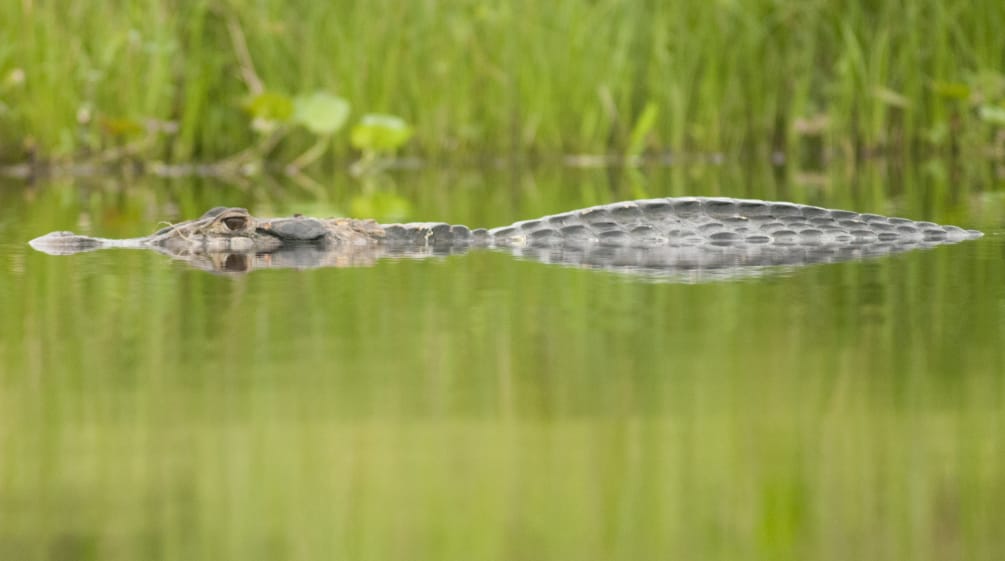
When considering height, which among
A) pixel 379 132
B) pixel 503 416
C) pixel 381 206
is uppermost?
pixel 379 132

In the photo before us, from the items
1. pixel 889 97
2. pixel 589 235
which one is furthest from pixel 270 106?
pixel 589 235

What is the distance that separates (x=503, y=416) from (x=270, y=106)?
8.71 meters

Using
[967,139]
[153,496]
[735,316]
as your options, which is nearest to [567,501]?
[153,496]

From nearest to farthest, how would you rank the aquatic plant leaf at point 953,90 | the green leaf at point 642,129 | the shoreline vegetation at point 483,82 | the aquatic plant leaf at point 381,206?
the aquatic plant leaf at point 381,206 → the shoreline vegetation at point 483,82 → the aquatic plant leaf at point 953,90 → the green leaf at point 642,129

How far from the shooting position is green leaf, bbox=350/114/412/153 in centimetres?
1074

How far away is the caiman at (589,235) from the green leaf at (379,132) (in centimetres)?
505

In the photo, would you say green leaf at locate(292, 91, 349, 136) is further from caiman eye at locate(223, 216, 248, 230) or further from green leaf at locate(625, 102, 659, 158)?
caiman eye at locate(223, 216, 248, 230)

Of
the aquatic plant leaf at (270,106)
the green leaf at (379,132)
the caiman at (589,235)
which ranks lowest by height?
the caiman at (589,235)

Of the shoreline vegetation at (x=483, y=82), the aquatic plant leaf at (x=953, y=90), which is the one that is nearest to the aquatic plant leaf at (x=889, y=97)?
the shoreline vegetation at (x=483, y=82)

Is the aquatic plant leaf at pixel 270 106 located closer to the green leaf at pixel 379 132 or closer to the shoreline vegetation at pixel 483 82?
the shoreline vegetation at pixel 483 82

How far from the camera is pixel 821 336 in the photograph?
3.23 metres

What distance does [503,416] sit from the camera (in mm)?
2375

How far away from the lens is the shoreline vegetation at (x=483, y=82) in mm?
11125

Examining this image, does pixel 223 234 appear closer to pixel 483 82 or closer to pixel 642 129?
pixel 483 82
